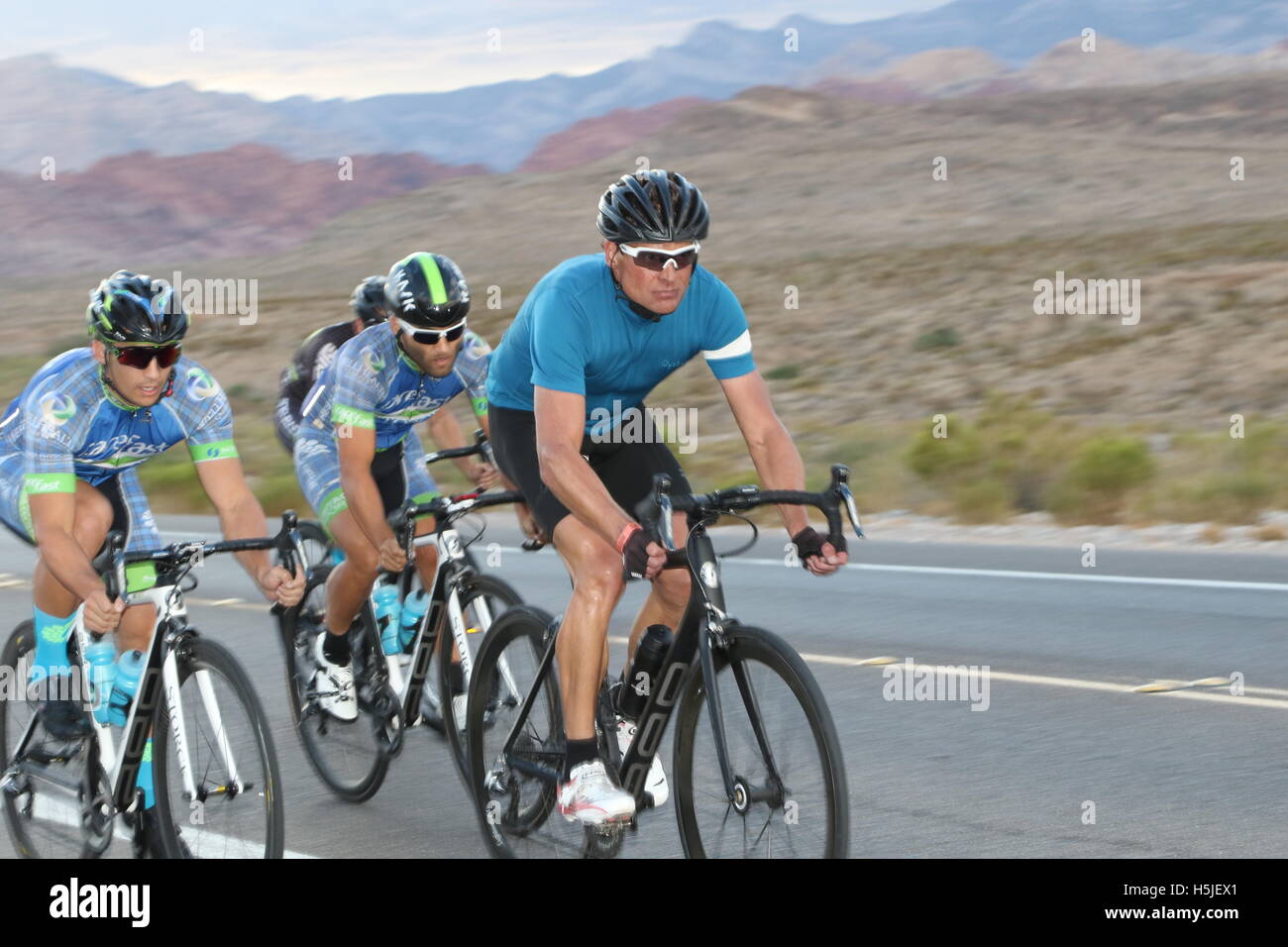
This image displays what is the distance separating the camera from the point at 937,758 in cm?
677

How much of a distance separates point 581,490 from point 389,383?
1972mm

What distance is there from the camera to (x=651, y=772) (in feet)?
16.8

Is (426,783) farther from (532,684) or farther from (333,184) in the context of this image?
(333,184)

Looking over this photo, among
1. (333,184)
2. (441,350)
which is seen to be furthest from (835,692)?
(333,184)

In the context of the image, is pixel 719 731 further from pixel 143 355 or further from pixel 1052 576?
pixel 1052 576

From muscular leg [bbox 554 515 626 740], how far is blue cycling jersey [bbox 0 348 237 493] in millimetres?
1070

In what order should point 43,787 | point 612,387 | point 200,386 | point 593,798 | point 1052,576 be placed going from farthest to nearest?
point 1052,576 < point 43,787 < point 200,386 < point 612,387 < point 593,798

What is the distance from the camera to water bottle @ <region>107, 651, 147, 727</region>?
528cm

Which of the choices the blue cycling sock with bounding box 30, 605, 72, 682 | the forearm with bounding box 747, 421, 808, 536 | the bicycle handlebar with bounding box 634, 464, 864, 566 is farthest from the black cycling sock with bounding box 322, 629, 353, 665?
the bicycle handlebar with bounding box 634, 464, 864, 566

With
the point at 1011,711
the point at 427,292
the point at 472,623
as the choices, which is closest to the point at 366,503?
the point at 472,623

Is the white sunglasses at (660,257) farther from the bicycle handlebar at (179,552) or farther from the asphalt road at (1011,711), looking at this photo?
the asphalt road at (1011,711)

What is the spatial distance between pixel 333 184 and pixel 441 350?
13680 cm

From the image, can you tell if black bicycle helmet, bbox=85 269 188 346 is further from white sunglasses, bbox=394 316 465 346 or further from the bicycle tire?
the bicycle tire

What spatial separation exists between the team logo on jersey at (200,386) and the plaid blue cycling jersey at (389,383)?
1.03m
